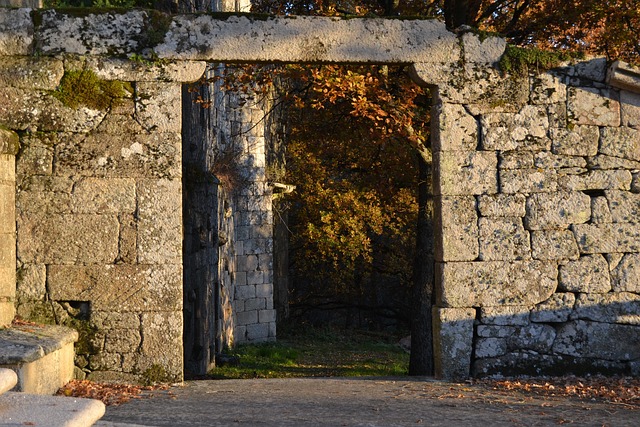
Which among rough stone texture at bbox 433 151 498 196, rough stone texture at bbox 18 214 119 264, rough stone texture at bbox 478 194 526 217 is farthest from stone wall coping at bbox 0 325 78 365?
rough stone texture at bbox 478 194 526 217

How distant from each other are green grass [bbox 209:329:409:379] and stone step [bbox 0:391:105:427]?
23.0ft

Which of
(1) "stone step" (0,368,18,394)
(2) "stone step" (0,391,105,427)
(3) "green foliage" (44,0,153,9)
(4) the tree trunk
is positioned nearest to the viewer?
(2) "stone step" (0,391,105,427)

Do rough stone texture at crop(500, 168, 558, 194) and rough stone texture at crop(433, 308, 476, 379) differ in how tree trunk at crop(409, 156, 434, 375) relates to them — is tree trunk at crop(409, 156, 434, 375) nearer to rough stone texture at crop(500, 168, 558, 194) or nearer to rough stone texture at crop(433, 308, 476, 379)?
rough stone texture at crop(500, 168, 558, 194)

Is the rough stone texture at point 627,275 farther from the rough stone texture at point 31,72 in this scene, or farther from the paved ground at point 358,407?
the rough stone texture at point 31,72

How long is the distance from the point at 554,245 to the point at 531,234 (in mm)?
222

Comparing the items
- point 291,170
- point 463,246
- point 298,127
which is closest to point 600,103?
point 463,246

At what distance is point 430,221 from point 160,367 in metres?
4.72

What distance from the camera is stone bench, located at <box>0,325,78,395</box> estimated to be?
5.76 m

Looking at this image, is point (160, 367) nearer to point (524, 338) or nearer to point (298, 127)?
point (524, 338)

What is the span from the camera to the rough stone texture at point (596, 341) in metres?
7.54

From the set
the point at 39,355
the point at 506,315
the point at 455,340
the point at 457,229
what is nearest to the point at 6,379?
the point at 39,355

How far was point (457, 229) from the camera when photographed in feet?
24.5

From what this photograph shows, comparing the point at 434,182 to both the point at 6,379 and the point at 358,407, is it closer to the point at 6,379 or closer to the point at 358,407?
the point at 358,407

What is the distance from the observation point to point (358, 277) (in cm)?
2039
